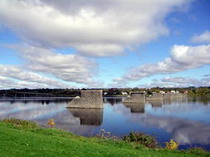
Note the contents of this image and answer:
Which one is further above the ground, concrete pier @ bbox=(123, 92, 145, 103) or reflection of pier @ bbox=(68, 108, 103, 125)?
concrete pier @ bbox=(123, 92, 145, 103)

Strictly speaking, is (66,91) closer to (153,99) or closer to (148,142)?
(153,99)

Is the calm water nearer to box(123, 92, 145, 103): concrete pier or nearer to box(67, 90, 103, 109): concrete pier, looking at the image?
box(67, 90, 103, 109): concrete pier

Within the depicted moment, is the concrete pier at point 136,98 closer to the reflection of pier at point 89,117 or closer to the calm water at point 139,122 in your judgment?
the calm water at point 139,122

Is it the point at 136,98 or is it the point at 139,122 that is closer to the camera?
the point at 139,122

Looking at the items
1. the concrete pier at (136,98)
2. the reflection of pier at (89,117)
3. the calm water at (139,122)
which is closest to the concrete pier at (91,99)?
the calm water at (139,122)

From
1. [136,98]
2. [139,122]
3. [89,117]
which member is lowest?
[139,122]

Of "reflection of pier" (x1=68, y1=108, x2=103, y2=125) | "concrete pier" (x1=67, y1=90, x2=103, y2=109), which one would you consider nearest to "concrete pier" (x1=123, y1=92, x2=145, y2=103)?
"concrete pier" (x1=67, y1=90, x2=103, y2=109)

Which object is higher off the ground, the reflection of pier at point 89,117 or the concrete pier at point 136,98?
the concrete pier at point 136,98

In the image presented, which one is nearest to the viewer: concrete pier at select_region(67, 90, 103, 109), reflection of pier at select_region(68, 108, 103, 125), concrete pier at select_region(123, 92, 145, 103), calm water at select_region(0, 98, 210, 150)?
calm water at select_region(0, 98, 210, 150)

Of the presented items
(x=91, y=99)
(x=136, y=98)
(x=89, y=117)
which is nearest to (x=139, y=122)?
(x=89, y=117)

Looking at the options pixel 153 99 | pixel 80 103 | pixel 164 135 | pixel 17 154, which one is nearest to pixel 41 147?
pixel 17 154

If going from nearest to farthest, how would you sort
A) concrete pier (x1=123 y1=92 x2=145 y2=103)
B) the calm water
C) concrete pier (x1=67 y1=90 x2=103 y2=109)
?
the calm water → concrete pier (x1=67 y1=90 x2=103 y2=109) → concrete pier (x1=123 y1=92 x2=145 y2=103)

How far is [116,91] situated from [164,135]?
16480 cm

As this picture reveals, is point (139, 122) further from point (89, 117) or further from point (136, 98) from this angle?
point (136, 98)
